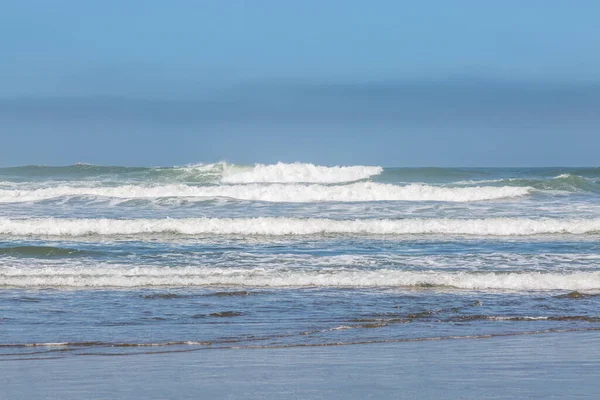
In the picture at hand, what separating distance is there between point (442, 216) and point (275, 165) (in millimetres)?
20400

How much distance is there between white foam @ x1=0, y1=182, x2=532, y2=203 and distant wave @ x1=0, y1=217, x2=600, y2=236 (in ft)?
24.5

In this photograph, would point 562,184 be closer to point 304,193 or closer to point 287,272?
point 304,193

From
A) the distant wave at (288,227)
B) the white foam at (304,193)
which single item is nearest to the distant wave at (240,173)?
the white foam at (304,193)

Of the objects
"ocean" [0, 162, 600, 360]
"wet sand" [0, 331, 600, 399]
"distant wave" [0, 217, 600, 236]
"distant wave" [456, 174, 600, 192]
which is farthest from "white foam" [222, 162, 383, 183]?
"wet sand" [0, 331, 600, 399]

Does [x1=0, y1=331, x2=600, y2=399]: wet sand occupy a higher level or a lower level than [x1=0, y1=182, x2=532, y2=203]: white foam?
lower

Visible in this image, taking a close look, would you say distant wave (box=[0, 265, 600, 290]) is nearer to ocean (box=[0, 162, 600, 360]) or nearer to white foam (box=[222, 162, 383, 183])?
ocean (box=[0, 162, 600, 360])

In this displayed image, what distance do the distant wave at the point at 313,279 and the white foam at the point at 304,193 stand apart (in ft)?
43.9

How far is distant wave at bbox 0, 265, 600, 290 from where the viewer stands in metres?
11.1

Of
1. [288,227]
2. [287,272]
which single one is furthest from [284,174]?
[287,272]

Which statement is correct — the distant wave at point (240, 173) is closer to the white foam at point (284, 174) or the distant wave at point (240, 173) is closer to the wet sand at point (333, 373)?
the white foam at point (284, 174)

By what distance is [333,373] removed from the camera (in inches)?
239

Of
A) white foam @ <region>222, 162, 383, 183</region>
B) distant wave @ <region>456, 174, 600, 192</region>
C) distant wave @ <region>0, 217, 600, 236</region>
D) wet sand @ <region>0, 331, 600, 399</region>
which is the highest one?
white foam @ <region>222, 162, 383, 183</region>

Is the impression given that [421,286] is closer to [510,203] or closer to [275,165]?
[510,203]

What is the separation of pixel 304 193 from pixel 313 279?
14.8m
